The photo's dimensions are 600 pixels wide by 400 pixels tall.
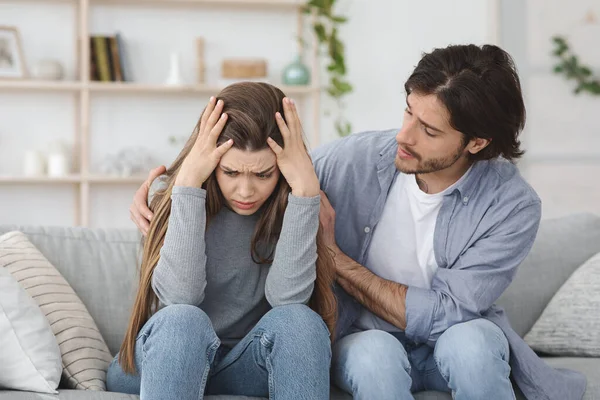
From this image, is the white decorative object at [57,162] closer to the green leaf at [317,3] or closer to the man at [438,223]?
the green leaf at [317,3]

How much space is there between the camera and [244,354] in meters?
1.82

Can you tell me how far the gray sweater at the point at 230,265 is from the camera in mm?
1826

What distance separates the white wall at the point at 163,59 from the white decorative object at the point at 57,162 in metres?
0.18

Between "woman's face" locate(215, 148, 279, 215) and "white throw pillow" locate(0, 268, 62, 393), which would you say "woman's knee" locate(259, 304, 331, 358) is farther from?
"white throw pillow" locate(0, 268, 62, 393)

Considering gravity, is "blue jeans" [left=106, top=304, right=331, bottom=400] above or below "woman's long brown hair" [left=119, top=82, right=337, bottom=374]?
Result: below

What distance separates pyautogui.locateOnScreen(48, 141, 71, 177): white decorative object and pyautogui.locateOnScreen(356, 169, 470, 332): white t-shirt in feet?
8.93

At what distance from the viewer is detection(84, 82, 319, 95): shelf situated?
177 inches

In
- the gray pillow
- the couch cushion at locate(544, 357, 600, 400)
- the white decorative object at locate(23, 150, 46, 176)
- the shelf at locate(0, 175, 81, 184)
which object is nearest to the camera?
the couch cushion at locate(544, 357, 600, 400)

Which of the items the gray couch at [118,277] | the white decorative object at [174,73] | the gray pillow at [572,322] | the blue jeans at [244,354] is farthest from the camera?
the white decorative object at [174,73]

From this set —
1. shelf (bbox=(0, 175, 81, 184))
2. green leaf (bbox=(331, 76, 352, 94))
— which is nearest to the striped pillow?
shelf (bbox=(0, 175, 81, 184))

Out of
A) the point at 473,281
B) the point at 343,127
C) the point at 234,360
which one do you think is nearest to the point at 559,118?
the point at 343,127

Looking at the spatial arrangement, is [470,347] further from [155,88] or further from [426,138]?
[155,88]

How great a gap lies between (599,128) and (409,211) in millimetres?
3062

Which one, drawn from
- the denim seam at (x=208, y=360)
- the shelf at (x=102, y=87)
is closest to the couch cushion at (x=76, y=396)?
the denim seam at (x=208, y=360)
